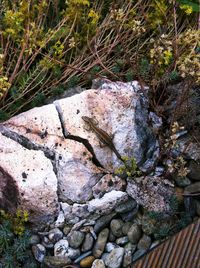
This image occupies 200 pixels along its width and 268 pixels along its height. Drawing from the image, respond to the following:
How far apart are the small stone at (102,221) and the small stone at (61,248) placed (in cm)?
19

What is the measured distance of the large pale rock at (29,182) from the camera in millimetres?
3105

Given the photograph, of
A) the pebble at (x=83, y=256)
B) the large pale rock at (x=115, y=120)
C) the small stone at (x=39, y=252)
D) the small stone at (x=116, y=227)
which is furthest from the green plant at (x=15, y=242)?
the large pale rock at (x=115, y=120)

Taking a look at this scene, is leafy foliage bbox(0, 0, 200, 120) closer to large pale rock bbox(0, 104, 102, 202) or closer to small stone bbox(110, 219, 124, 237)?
large pale rock bbox(0, 104, 102, 202)

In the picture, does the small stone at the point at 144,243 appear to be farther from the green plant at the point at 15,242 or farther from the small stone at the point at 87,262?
the green plant at the point at 15,242

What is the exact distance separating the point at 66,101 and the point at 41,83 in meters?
0.38

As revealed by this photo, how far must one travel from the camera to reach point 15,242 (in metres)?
3.09

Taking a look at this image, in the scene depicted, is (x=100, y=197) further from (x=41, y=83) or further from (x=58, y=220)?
(x=41, y=83)

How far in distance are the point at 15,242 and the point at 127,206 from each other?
2.15 feet

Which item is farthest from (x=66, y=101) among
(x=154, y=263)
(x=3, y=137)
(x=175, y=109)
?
(x=154, y=263)

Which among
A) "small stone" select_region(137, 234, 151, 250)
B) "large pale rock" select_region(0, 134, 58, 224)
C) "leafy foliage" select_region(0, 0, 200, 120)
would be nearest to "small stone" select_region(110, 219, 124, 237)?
"small stone" select_region(137, 234, 151, 250)

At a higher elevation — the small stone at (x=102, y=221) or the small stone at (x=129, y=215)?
the small stone at (x=129, y=215)

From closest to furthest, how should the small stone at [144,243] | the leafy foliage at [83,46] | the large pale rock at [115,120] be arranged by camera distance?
the small stone at [144,243]
the large pale rock at [115,120]
the leafy foliage at [83,46]

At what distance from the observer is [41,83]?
363 cm

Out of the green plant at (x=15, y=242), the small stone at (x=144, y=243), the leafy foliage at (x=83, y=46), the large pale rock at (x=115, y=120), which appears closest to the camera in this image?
the green plant at (x=15, y=242)
